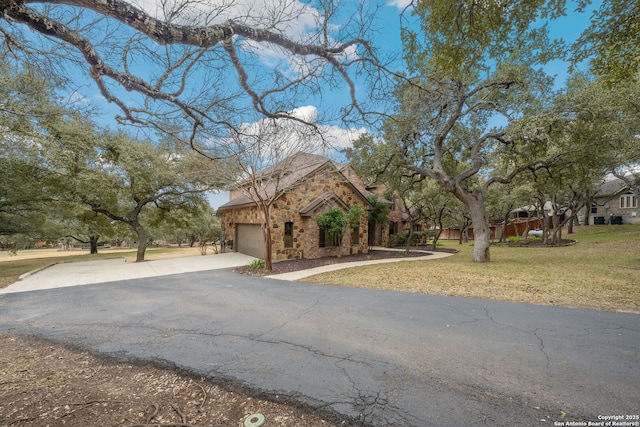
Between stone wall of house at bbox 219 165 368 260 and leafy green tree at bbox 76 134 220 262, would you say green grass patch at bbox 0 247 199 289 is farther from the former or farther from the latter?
stone wall of house at bbox 219 165 368 260

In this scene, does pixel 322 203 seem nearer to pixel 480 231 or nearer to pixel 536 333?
pixel 480 231

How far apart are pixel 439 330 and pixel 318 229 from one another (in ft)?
37.9

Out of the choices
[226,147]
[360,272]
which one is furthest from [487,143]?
[226,147]

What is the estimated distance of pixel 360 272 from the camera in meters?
11.0

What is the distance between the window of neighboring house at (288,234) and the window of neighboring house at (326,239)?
177cm

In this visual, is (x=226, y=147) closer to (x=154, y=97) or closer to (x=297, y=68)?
(x=154, y=97)

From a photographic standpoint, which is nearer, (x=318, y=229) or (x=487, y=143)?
(x=487, y=143)

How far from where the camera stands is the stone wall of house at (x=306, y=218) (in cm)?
1498

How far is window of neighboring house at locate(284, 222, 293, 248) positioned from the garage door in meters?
1.66

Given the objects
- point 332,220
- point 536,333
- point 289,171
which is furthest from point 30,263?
point 536,333

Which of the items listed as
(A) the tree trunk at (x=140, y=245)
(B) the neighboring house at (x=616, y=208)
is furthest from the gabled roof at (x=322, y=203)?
(B) the neighboring house at (x=616, y=208)

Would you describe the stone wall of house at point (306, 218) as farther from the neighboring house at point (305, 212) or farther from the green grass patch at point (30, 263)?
the green grass patch at point (30, 263)

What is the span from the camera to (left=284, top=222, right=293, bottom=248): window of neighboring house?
15.4m

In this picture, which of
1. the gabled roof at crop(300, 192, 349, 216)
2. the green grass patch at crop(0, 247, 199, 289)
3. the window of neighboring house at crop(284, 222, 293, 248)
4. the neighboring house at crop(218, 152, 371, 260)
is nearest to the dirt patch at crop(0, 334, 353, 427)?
the green grass patch at crop(0, 247, 199, 289)
